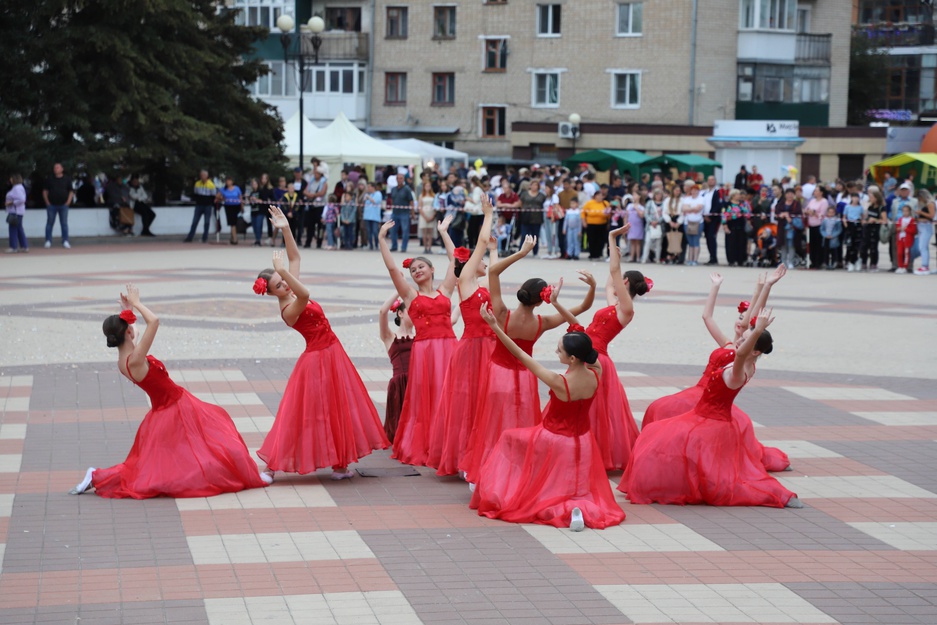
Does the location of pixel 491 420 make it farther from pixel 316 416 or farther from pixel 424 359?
pixel 316 416

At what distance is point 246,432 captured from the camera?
10.8 m

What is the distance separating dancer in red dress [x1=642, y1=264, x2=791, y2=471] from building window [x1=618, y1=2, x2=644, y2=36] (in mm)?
45608

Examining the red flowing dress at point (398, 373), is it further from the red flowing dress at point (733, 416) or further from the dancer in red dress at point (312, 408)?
the red flowing dress at point (733, 416)

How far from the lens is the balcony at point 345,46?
58375 millimetres

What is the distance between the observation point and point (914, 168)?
47.7 meters

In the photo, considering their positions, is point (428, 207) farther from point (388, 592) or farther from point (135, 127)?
point (388, 592)

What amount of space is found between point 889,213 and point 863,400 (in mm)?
16613

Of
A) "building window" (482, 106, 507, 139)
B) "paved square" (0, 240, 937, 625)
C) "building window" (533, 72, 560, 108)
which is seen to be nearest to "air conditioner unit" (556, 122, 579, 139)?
"building window" (533, 72, 560, 108)

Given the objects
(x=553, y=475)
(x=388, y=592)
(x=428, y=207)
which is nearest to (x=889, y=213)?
(x=428, y=207)

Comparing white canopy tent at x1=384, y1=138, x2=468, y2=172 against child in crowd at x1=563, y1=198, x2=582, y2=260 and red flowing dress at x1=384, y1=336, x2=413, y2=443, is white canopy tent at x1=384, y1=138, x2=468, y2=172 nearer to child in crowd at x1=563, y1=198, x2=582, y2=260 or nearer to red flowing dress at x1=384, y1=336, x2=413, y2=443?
child in crowd at x1=563, y1=198, x2=582, y2=260

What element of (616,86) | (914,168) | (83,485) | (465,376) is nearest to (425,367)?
(465,376)

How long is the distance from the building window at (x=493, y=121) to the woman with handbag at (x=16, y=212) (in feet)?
102

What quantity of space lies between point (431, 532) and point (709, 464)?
209 cm

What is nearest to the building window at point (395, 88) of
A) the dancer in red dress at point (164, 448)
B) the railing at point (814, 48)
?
the railing at point (814, 48)
